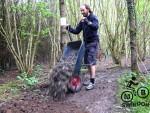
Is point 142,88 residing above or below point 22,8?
below

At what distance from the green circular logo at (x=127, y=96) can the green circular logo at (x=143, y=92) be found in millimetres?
169

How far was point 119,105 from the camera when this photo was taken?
20.7 ft

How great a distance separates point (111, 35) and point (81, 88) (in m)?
4.37

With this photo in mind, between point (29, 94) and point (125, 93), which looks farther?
point (29, 94)

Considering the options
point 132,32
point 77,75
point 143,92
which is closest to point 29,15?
point 77,75

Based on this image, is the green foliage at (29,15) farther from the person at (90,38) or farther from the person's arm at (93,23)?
the person's arm at (93,23)

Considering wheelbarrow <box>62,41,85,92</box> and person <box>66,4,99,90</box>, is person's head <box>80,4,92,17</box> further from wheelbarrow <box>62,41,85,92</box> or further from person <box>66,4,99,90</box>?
wheelbarrow <box>62,41,85,92</box>

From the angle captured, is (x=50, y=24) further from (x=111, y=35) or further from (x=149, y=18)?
(x=149, y=18)

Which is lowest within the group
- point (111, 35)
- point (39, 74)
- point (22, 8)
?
point (39, 74)

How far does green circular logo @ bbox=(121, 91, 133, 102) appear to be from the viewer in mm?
6516

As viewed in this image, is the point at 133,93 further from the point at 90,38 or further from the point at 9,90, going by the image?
the point at 9,90

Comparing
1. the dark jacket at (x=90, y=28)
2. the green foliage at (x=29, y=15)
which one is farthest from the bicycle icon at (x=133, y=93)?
the green foliage at (x=29, y=15)

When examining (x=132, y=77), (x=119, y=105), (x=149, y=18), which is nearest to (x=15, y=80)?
(x=132, y=77)

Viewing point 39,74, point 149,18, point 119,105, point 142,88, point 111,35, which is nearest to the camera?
point 119,105
